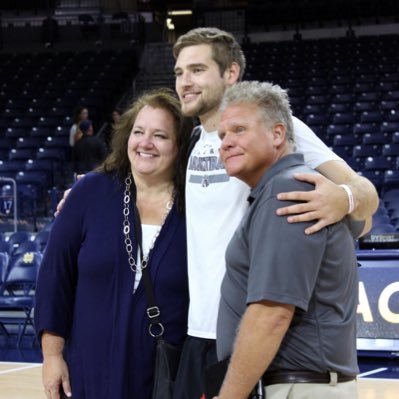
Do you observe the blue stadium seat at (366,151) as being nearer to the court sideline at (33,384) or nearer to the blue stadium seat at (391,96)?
the blue stadium seat at (391,96)

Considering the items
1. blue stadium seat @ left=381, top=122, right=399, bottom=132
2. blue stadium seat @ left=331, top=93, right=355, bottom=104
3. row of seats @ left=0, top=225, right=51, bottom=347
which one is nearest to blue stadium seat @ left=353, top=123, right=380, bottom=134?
blue stadium seat @ left=381, top=122, right=399, bottom=132

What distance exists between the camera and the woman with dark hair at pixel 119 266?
247 cm

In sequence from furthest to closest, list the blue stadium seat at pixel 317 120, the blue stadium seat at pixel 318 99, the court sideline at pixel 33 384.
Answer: the blue stadium seat at pixel 318 99 → the blue stadium seat at pixel 317 120 → the court sideline at pixel 33 384

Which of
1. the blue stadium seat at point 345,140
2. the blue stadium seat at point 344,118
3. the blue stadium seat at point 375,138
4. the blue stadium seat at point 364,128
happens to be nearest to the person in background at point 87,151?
the blue stadium seat at point 345,140

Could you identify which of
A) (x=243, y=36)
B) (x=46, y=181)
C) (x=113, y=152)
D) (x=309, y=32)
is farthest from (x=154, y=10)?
(x=113, y=152)

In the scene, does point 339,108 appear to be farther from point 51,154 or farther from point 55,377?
point 55,377

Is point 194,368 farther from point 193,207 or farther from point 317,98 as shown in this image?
point 317,98

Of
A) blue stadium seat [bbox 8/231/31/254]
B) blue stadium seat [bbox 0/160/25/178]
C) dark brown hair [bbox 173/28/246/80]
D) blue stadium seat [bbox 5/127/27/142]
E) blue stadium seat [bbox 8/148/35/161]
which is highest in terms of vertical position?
dark brown hair [bbox 173/28/246/80]

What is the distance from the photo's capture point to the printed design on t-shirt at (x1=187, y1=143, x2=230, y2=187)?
7.80 ft

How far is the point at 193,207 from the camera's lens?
2.40m

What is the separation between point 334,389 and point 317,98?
1308 cm

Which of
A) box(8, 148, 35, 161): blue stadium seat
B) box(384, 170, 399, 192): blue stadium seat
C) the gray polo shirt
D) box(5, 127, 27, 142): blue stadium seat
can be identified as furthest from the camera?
box(5, 127, 27, 142): blue stadium seat

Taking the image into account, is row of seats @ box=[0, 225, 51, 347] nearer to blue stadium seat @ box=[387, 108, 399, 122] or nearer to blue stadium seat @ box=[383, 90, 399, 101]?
blue stadium seat @ box=[387, 108, 399, 122]

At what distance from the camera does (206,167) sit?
2.42 metres
